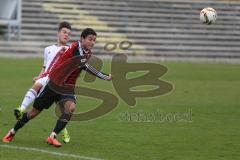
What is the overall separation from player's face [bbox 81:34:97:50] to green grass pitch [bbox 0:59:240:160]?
1617mm

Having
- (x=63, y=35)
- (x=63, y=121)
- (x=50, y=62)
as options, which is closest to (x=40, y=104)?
(x=63, y=121)

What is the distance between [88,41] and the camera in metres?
11.0

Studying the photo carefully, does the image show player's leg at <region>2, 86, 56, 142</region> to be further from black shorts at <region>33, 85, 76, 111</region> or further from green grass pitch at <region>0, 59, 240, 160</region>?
green grass pitch at <region>0, 59, 240, 160</region>

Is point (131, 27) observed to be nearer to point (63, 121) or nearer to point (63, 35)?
point (63, 35)

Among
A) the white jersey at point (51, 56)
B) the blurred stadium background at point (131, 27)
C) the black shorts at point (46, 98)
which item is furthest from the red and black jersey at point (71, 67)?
the blurred stadium background at point (131, 27)

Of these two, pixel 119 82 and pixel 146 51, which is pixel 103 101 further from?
pixel 146 51

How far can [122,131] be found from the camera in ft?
43.6

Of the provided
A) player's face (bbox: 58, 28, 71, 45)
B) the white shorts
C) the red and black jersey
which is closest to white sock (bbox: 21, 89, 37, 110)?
the white shorts

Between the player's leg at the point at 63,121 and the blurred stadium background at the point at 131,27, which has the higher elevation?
the blurred stadium background at the point at 131,27

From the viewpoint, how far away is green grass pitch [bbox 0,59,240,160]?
10.6 m

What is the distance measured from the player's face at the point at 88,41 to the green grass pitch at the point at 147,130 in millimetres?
1617

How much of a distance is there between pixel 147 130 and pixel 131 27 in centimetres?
2960

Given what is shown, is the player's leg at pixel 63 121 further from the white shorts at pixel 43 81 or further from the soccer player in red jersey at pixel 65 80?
the white shorts at pixel 43 81

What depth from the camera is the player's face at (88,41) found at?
1093 cm
